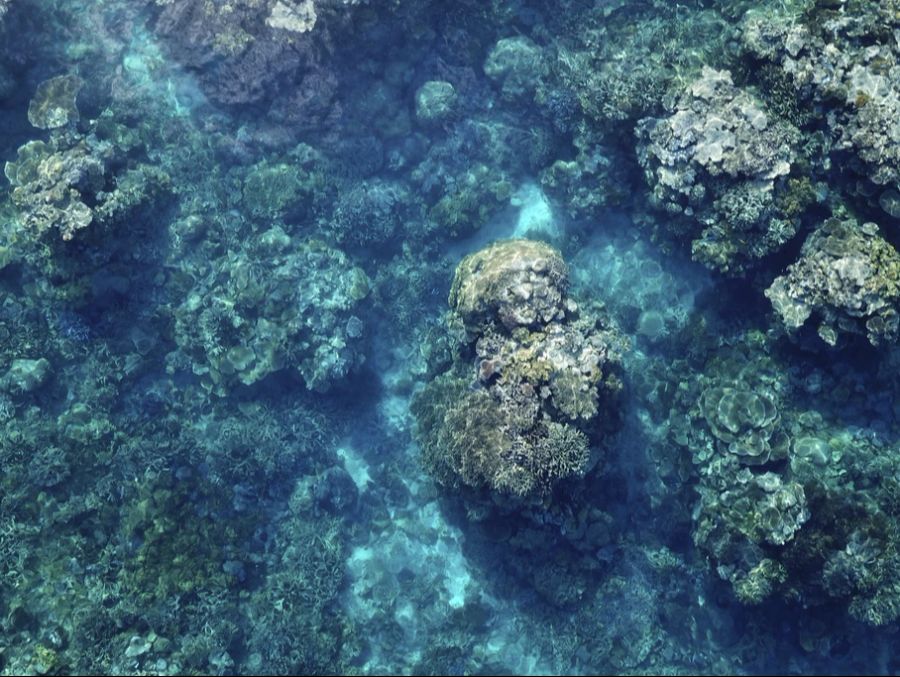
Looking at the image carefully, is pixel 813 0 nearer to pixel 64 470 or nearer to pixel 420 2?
pixel 420 2

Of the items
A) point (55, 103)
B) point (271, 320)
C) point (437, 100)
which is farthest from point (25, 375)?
point (437, 100)

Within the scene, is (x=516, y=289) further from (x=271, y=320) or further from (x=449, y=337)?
(x=271, y=320)

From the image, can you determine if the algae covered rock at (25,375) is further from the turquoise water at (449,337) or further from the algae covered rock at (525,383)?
the algae covered rock at (525,383)

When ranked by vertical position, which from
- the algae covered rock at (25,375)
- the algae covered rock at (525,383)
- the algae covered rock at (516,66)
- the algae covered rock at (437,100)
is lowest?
the algae covered rock at (25,375)

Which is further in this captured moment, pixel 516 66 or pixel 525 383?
pixel 516 66

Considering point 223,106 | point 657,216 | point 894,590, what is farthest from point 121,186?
point 894,590

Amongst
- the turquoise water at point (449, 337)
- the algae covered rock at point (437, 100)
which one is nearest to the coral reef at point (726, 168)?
the turquoise water at point (449, 337)

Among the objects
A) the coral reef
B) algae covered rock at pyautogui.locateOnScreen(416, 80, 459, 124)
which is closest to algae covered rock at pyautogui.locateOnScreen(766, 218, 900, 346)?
the coral reef
